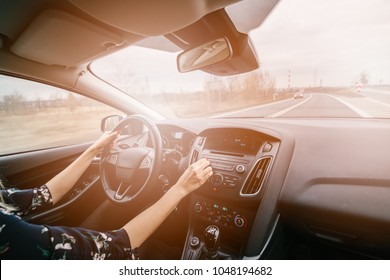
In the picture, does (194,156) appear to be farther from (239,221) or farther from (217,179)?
(239,221)

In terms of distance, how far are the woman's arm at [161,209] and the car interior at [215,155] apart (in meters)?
0.23

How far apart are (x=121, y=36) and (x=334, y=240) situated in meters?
1.75

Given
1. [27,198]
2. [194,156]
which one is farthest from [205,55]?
[27,198]

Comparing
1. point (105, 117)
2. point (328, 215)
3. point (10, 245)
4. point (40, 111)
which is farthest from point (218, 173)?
point (40, 111)

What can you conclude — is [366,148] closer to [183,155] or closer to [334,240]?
[334,240]

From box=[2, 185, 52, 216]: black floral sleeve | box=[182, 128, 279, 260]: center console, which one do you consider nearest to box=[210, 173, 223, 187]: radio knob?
box=[182, 128, 279, 260]: center console

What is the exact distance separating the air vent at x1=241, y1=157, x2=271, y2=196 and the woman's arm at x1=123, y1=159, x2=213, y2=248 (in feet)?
0.79

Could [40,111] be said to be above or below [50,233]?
above

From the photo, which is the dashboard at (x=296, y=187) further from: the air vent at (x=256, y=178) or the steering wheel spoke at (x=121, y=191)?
the steering wheel spoke at (x=121, y=191)

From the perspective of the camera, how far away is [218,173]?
1592mm

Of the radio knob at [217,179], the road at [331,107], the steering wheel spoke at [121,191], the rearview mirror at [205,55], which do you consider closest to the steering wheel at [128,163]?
the steering wheel spoke at [121,191]

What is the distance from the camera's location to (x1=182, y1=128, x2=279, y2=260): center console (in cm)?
149
